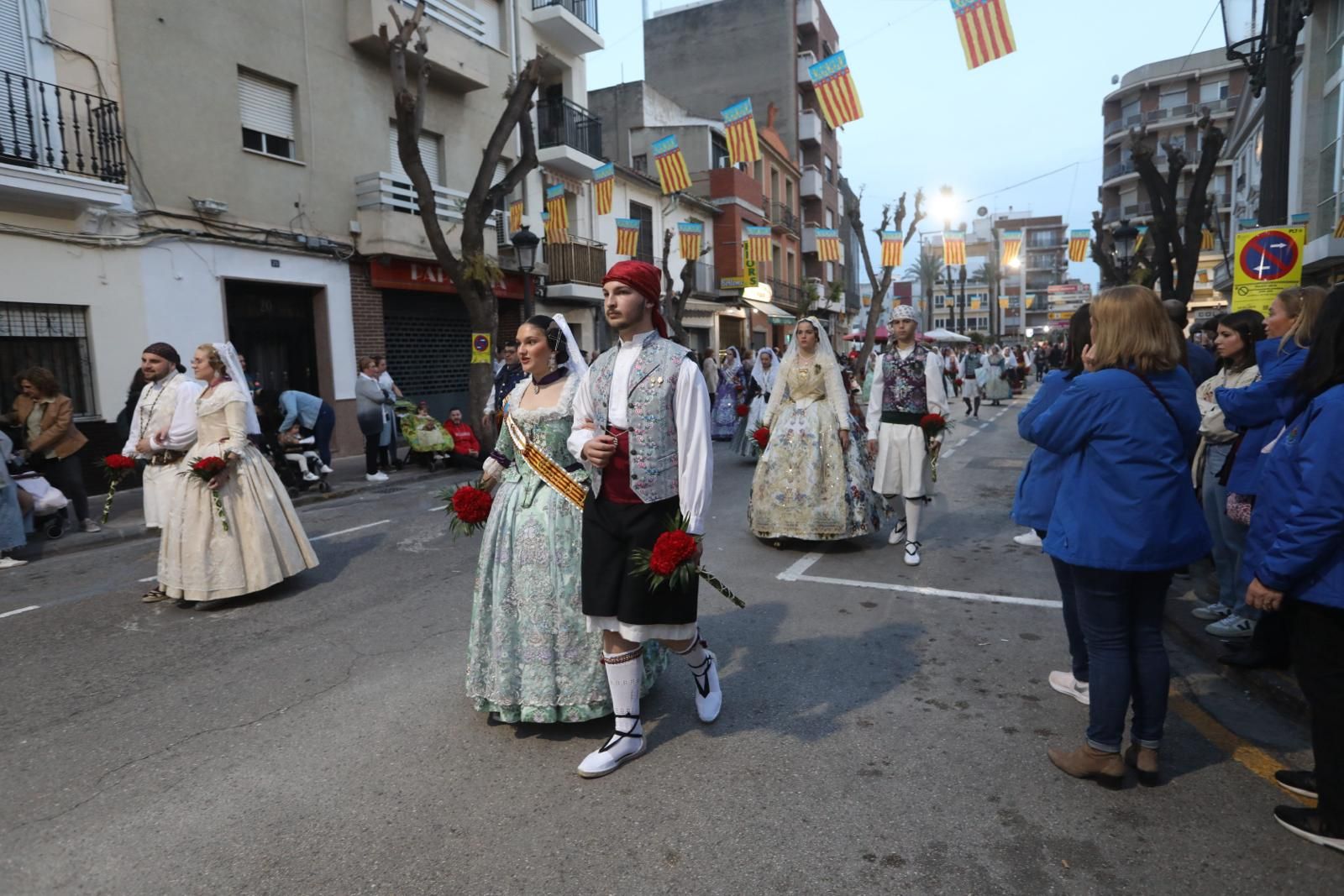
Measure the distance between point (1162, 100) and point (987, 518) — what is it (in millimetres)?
54744

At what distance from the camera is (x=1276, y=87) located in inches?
270

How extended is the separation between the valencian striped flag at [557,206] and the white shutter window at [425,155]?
2.87m

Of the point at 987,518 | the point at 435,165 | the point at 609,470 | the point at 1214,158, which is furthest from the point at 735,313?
the point at 609,470

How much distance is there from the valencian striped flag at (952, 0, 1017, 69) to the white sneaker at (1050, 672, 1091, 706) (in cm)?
723

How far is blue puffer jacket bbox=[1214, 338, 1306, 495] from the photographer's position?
148 inches

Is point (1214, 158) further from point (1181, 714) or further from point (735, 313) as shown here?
point (735, 313)

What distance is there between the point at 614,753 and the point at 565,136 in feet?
66.5

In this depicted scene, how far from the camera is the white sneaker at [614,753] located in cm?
321

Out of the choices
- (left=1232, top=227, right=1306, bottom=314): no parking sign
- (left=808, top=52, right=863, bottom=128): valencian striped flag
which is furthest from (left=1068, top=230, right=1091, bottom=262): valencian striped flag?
(left=1232, top=227, right=1306, bottom=314): no parking sign

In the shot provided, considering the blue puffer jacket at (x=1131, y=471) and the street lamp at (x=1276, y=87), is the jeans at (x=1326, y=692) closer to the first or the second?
the blue puffer jacket at (x=1131, y=471)

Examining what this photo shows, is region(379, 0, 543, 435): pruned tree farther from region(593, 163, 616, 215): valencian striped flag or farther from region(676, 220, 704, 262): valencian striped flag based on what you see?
region(676, 220, 704, 262): valencian striped flag

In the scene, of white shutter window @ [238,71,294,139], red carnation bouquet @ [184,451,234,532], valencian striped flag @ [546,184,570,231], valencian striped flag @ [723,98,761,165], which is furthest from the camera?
valencian striped flag @ [546,184,570,231]

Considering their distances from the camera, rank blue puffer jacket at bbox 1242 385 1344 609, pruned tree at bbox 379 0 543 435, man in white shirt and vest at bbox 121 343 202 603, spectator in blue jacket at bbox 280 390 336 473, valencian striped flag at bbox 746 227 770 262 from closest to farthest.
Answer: blue puffer jacket at bbox 1242 385 1344 609 → man in white shirt and vest at bbox 121 343 202 603 → spectator in blue jacket at bbox 280 390 336 473 → pruned tree at bbox 379 0 543 435 → valencian striped flag at bbox 746 227 770 262

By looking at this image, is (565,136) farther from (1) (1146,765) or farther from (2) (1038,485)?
(1) (1146,765)
